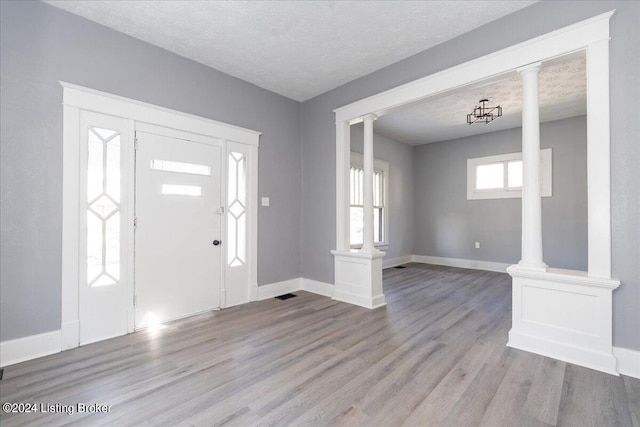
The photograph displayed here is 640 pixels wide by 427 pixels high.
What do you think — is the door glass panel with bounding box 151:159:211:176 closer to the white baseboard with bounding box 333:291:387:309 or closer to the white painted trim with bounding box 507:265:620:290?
the white baseboard with bounding box 333:291:387:309

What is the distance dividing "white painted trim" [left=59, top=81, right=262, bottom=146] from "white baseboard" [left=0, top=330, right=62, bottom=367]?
6.72 feet

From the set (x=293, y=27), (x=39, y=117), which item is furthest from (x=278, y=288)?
(x=293, y=27)

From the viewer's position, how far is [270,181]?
4.27 meters

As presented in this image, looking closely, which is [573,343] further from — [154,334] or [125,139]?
[125,139]

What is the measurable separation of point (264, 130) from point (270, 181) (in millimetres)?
747

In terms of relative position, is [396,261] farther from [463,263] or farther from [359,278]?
[359,278]

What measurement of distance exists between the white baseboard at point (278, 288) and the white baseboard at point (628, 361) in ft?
11.6

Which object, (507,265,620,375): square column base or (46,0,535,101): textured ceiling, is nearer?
(507,265,620,375): square column base

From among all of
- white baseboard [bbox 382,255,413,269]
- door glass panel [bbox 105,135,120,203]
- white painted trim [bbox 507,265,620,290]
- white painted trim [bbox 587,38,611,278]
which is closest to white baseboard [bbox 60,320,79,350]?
door glass panel [bbox 105,135,120,203]

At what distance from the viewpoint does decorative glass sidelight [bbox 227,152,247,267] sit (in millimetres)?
3799

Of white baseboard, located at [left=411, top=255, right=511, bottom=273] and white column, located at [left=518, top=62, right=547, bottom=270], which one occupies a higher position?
white column, located at [left=518, top=62, right=547, bottom=270]

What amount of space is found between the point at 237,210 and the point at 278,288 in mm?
1346

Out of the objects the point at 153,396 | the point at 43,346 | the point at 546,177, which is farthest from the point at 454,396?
the point at 546,177

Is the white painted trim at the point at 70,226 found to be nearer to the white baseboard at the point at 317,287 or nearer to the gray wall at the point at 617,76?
the white baseboard at the point at 317,287
